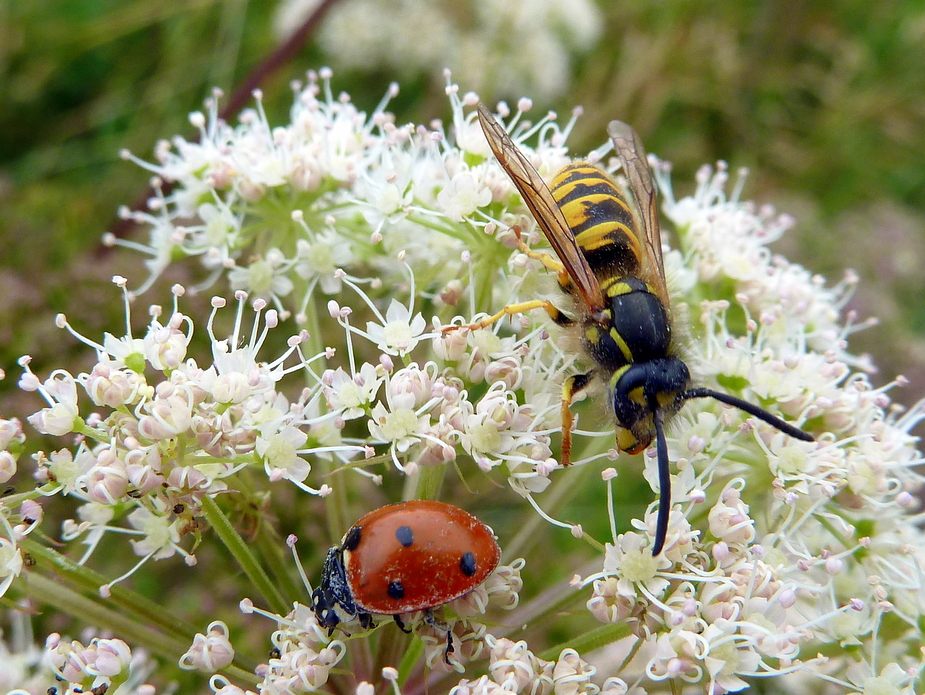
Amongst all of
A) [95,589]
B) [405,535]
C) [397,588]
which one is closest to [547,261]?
[405,535]

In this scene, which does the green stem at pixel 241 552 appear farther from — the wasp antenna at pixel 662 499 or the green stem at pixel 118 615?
the wasp antenna at pixel 662 499

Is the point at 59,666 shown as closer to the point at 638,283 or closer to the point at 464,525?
the point at 464,525

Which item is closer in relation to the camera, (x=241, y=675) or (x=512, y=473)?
(x=241, y=675)

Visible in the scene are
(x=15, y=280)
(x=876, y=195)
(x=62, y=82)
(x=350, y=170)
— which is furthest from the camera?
(x=876, y=195)

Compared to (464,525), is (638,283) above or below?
above

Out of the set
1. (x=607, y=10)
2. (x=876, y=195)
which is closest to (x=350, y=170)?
(x=607, y=10)

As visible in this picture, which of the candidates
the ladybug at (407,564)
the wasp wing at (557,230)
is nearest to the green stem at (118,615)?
the ladybug at (407,564)

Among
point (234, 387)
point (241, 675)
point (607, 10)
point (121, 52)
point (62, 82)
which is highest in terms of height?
point (607, 10)
